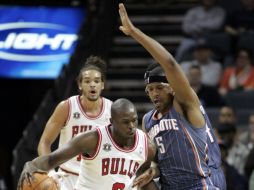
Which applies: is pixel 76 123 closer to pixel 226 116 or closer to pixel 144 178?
pixel 144 178

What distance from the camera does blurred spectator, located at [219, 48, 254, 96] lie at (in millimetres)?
12156

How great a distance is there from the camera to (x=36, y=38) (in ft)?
51.1

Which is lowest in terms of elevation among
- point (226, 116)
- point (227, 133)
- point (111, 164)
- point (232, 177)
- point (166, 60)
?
point (232, 177)

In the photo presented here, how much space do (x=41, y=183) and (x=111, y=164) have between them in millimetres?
649

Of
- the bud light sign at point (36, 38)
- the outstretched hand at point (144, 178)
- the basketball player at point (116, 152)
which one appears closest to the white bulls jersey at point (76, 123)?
the basketball player at point (116, 152)

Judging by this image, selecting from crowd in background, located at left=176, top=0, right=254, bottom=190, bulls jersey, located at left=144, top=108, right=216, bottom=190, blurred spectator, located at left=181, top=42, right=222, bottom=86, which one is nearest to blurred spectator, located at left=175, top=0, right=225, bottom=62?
crowd in background, located at left=176, top=0, right=254, bottom=190

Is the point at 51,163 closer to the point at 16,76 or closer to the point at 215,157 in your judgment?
the point at 215,157

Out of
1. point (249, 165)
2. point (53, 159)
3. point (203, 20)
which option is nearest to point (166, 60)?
point (53, 159)

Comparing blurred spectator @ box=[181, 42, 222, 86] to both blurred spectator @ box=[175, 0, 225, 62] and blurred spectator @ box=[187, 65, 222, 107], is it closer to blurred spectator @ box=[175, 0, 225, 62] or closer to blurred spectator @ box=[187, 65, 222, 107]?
blurred spectator @ box=[187, 65, 222, 107]

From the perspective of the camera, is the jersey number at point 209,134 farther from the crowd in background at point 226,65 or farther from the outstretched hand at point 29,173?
the crowd in background at point 226,65

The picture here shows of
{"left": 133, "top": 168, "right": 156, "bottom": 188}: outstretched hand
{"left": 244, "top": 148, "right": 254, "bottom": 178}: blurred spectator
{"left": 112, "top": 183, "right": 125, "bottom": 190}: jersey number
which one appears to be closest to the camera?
{"left": 133, "top": 168, "right": 156, "bottom": 188}: outstretched hand

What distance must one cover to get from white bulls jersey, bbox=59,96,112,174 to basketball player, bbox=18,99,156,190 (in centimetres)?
129

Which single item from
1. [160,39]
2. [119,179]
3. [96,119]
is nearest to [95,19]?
[160,39]

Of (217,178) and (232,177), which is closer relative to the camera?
(217,178)
